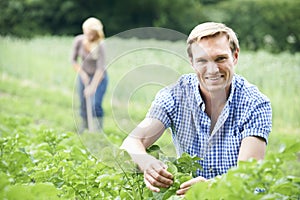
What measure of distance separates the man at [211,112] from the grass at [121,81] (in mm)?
67

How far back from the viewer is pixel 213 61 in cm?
280

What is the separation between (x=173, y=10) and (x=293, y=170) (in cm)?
2704

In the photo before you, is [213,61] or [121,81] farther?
[213,61]

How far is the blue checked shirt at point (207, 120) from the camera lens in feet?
9.48

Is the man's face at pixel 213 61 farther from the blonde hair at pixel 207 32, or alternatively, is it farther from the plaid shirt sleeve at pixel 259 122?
the plaid shirt sleeve at pixel 259 122

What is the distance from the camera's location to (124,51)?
2.73 metres

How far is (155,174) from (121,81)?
411 mm

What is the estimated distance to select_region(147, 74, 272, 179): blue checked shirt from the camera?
289cm

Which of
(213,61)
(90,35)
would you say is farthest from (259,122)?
(90,35)

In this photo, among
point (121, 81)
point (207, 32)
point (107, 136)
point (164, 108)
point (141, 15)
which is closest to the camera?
point (121, 81)

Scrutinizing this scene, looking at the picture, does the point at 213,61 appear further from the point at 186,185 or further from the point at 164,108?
A: the point at 186,185

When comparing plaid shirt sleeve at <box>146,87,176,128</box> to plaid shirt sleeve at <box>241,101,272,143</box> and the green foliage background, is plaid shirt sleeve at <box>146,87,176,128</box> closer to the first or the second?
plaid shirt sleeve at <box>241,101,272,143</box>

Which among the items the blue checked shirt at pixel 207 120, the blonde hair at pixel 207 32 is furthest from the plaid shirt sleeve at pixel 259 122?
the blonde hair at pixel 207 32

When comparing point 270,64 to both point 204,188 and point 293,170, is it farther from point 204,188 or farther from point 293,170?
point 204,188
